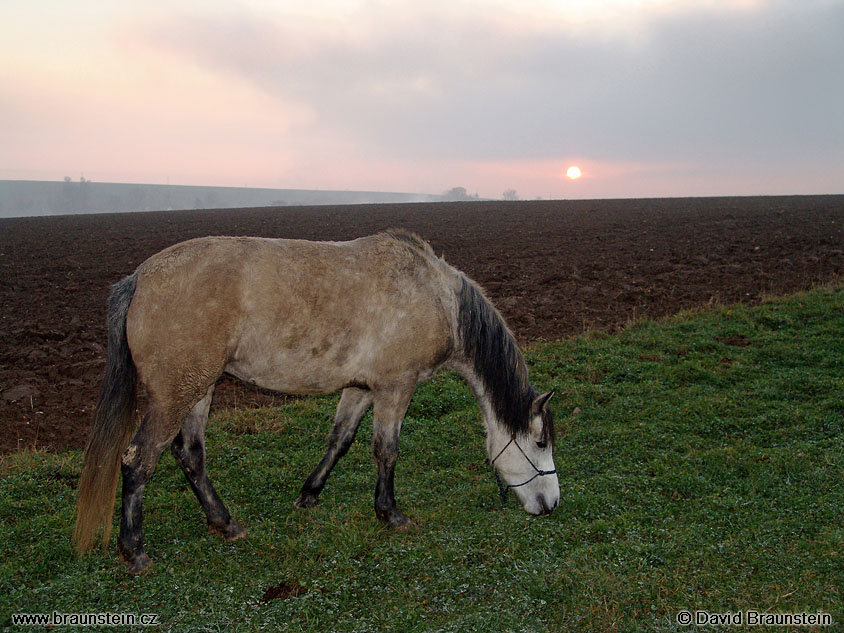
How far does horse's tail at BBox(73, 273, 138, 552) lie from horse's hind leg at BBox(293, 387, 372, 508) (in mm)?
1732

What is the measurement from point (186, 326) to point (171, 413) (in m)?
0.67

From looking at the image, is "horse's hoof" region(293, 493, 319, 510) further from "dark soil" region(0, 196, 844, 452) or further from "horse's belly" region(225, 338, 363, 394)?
"dark soil" region(0, 196, 844, 452)

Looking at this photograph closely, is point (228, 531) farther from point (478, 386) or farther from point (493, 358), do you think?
point (493, 358)

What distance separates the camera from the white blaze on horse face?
5301mm

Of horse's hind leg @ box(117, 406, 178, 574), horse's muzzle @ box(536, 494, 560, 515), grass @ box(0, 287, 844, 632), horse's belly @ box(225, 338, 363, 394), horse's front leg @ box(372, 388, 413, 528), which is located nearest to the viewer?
grass @ box(0, 287, 844, 632)

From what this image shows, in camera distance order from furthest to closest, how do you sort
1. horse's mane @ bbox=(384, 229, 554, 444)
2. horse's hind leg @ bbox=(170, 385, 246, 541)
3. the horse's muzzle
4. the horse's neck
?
the horse's neck
horse's mane @ bbox=(384, 229, 554, 444)
the horse's muzzle
horse's hind leg @ bbox=(170, 385, 246, 541)

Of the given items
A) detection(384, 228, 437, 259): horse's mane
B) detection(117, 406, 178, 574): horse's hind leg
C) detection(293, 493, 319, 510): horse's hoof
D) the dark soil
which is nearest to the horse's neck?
detection(384, 228, 437, 259): horse's mane

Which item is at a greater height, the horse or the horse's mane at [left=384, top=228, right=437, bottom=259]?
the horse's mane at [left=384, top=228, right=437, bottom=259]

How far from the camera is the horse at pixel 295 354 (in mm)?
4438

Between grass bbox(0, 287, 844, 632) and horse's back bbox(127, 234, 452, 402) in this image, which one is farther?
horse's back bbox(127, 234, 452, 402)

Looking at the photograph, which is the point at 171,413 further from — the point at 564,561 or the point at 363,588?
the point at 564,561

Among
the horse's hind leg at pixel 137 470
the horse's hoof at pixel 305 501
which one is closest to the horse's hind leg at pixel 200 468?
the horse's hind leg at pixel 137 470

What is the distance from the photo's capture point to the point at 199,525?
5203mm

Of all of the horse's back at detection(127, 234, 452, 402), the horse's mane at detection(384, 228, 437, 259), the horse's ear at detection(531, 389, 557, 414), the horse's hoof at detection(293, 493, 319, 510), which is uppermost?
the horse's mane at detection(384, 228, 437, 259)
